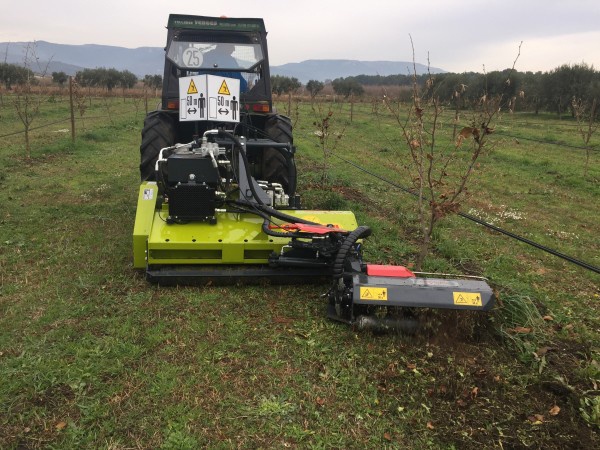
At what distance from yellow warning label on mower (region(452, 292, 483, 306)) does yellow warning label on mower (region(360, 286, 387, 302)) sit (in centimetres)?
46

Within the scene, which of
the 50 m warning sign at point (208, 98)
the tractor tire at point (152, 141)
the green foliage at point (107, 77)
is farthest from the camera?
the green foliage at point (107, 77)

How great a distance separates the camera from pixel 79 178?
338 inches

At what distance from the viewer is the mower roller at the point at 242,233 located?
10.9 feet

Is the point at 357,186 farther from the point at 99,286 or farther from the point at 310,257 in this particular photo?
the point at 99,286

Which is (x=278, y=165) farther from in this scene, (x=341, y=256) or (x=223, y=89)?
(x=341, y=256)

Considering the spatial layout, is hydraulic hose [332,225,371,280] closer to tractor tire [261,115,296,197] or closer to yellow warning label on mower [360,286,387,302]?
yellow warning label on mower [360,286,387,302]

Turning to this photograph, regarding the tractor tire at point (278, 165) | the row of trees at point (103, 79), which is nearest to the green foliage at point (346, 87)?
the row of trees at point (103, 79)

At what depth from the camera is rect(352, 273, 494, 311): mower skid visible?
3189mm

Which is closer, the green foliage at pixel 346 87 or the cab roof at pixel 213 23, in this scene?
the cab roof at pixel 213 23

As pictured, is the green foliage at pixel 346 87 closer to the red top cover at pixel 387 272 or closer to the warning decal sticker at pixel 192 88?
the warning decal sticker at pixel 192 88

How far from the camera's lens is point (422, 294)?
10.6 feet

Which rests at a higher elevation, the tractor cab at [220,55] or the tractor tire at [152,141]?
the tractor cab at [220,55]

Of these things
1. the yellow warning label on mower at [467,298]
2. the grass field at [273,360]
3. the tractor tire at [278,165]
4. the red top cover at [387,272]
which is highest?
the tractor tire at [278,165]

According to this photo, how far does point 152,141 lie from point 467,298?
12.6ft
